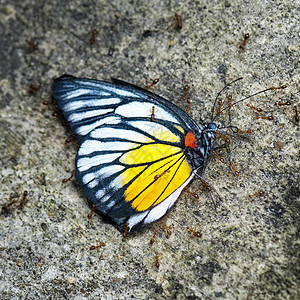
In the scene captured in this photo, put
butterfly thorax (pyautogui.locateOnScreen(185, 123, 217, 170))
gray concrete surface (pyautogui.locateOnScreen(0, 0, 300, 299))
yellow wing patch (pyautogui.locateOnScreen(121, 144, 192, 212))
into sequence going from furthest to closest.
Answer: butterfly thorax (pyautogui.locateOnScreen(185, 123, 217, 170)) < yellow wing patch (pyautogui.locateOnScreen(121, 144, 192, 212)) < gray concrete surface (pyautogui.locateOnScreen(0, 0, 300, 299))

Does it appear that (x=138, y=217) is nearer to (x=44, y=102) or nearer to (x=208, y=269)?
(x=208, y=269)

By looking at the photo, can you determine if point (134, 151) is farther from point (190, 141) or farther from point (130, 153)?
point (190, 141)

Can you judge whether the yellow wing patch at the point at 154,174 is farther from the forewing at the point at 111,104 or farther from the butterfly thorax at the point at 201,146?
the forewing at the point at 111,104

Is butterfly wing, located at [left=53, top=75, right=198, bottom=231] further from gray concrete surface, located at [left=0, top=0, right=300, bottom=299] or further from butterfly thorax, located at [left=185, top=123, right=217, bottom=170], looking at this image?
gray concrete surface, located at [left=0, top=0, right=300, bottom=299]

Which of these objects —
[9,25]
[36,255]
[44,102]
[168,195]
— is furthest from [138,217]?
[9,25]

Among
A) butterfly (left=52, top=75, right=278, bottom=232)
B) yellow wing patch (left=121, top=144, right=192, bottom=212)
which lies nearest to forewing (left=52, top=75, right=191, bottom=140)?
butterfly (left=52, top=75, right=278, bottom=232)

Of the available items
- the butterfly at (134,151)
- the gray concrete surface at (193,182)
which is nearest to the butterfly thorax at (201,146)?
the butterfly at (134,151)

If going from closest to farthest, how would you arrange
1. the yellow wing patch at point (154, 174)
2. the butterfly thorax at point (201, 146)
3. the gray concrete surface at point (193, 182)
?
the gray concrete surface at point (193, 182) → the yellow wing patch at point (154, 174) → the butterfly thorax at point (201, 146)

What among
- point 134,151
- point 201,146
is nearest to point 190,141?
point 201,146
